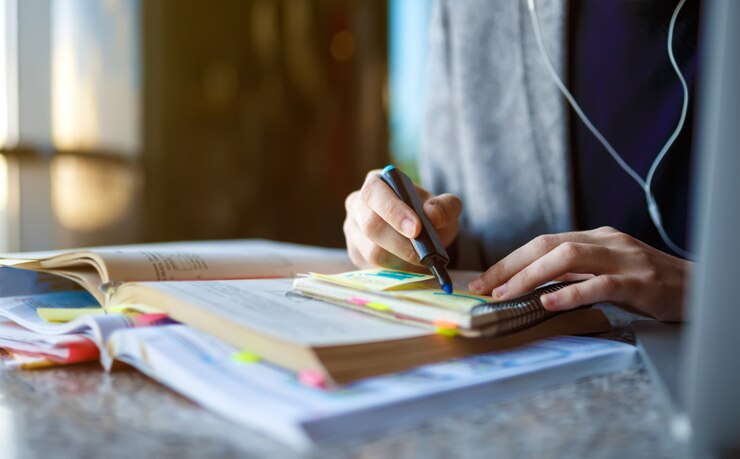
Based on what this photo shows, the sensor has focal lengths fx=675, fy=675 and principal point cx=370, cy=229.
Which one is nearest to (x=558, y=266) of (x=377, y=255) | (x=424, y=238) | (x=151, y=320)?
(x=424, y=238)

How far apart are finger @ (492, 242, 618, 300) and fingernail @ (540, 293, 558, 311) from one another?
4 cm

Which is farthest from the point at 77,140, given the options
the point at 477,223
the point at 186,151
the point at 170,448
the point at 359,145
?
the point at 170,448

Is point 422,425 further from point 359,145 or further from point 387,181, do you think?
point 359,145

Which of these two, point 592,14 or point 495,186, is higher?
point 592,14

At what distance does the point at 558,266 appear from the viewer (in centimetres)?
58

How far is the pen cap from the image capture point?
2.03 feet

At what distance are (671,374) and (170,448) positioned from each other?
29cm

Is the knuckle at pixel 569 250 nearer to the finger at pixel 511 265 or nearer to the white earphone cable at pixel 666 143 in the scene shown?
the finger at pixel 511 265

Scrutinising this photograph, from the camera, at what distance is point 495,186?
43.5 inches

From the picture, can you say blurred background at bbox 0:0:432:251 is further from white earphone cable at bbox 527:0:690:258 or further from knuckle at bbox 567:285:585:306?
knuckle at bbox 567:285:585:306

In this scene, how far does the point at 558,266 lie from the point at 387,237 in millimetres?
182

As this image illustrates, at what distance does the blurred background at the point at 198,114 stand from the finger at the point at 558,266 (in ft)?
6.49

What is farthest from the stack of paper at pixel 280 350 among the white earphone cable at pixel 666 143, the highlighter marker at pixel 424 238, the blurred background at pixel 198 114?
the blurred background at pixel 198 114

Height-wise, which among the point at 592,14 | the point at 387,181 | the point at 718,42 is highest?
the point at 592,14
